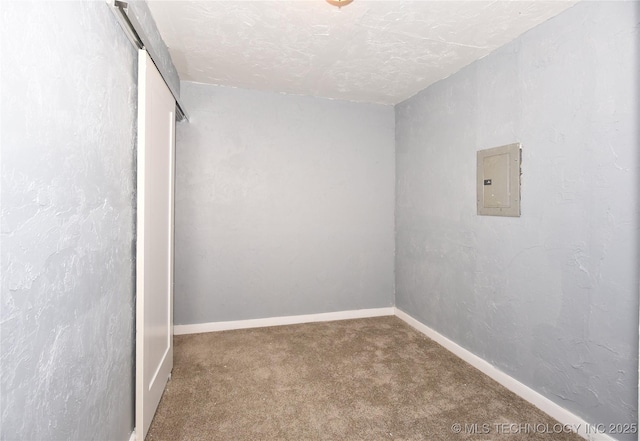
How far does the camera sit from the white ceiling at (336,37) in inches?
69.7

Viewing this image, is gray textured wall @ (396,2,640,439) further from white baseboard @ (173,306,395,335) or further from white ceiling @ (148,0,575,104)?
white baseboard @ (173,306,395,335)

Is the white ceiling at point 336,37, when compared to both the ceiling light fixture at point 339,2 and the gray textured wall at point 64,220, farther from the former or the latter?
the gray textured wall at point 64,220

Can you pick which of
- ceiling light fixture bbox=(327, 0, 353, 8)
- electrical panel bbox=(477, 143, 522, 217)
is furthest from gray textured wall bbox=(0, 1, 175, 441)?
electrical panel bbox=(477, 143, 522, 217)

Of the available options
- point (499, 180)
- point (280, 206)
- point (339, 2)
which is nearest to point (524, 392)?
point (499, 180)

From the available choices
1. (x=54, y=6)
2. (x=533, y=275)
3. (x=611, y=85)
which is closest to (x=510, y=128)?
(x=611, y=85)

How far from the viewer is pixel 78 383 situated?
1.08 m

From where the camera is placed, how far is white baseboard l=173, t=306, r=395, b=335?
3.00 meters

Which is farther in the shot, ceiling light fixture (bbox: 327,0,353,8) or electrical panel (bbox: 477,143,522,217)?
electrical panel (bbox: 477,143,522,217)

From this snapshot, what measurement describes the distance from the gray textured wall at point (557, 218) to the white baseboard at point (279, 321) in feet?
3.01

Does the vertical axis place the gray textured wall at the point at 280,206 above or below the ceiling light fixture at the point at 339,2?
below

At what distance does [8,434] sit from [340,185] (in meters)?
2.96

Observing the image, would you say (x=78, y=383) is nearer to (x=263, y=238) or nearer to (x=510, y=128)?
(x=263, y=238)

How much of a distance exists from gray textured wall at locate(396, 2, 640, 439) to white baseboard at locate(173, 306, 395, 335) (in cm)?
→ 92

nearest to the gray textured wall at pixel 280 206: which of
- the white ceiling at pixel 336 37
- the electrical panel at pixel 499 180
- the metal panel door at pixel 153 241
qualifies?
the white ceiling at pixel 336 37
